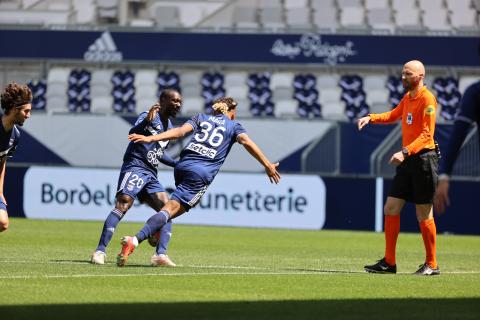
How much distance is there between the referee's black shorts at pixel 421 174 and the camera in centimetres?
1231

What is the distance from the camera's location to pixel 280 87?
29.3 metres

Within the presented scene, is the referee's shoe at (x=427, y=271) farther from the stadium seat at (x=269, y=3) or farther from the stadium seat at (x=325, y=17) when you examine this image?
the stadium seat at (x=269, y=3)

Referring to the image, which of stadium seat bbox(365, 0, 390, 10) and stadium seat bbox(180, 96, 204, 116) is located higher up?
stadium seat bbox(365, 0, 390, 10)

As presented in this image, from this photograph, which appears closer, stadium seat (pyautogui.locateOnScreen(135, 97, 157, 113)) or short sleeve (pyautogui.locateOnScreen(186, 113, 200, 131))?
short sleeve (pyautogui.locateOnScreen(186, 113, 200, 131))

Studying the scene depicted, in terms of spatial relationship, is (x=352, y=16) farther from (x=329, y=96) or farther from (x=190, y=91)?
(x=190, y=91)

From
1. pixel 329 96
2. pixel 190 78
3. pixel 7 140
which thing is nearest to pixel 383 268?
pixel 7 140

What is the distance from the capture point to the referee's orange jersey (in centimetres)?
1221

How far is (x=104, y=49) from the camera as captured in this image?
29641mm

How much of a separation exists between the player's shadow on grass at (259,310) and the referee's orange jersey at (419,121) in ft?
10.0

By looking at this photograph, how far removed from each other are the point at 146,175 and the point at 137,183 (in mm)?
180

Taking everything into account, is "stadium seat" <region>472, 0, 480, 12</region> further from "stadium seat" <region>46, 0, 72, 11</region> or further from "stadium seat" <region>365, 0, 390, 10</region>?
"stadium seat" <region>46, 0, 72, 11</region>

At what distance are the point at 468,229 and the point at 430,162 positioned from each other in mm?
11431

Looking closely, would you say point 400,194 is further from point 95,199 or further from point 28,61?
point 28,61

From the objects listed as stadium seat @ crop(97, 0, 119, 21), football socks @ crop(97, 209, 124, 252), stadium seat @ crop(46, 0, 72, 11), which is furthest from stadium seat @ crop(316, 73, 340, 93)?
football socks @ crop(97, 209, 124, 252)
